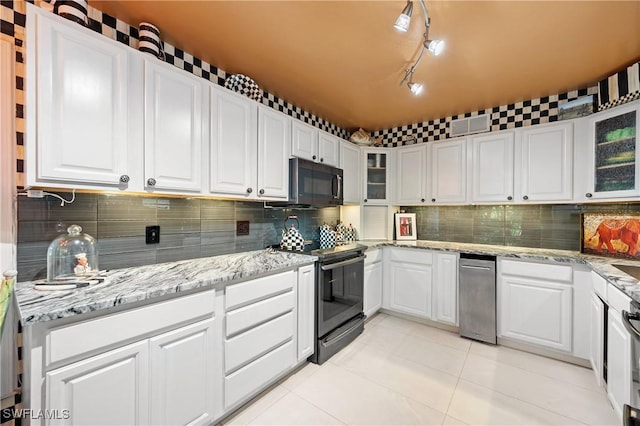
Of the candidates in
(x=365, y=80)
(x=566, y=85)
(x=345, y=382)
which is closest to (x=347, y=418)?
(x=345, y=382)

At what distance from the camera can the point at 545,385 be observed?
1.93 meters

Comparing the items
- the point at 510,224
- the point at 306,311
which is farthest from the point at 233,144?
the point at 510,224

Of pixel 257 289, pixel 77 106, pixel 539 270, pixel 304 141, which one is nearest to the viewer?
pixel 77 106

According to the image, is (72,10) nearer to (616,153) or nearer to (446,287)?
(446,287)

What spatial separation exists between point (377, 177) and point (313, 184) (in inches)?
51.7

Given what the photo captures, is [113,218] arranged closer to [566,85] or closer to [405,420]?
[405,420]

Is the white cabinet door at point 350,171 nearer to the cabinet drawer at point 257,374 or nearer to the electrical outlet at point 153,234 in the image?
the cabinet drawer at point 257,374

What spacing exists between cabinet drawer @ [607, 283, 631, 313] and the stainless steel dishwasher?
907mm

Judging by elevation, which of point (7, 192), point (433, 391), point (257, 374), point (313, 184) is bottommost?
point (433, 391)

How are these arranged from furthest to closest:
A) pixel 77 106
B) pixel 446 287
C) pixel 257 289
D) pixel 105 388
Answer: pixel 446 287, pixel 257 289, pixel 77 106, pixel 105 388

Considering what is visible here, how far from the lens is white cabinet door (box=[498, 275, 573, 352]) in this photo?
222 centimetres

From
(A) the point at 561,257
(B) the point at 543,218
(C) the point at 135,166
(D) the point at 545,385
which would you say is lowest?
(D) the point at 545,385

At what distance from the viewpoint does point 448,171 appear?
3088mm

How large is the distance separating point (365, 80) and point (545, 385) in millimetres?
2777
